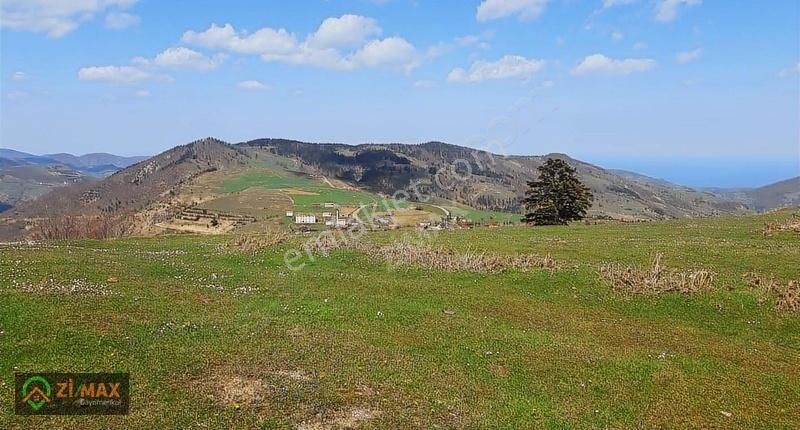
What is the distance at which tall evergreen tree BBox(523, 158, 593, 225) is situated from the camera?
2436 inches

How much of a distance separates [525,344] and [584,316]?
196 inches

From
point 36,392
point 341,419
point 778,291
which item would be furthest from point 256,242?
point 778,291

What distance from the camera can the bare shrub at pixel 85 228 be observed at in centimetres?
15360

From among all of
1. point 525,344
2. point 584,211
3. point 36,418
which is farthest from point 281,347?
point 584,211

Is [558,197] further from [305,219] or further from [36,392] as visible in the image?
[305,219]

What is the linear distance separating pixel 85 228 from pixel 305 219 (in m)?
68.2

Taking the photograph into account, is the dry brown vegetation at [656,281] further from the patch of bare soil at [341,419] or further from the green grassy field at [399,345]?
the patch of bare soil at [341,419]

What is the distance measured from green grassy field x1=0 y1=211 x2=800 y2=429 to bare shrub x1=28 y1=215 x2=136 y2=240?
140 metres

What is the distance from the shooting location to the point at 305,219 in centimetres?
16050

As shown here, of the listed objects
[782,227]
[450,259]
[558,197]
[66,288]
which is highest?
[558,197]

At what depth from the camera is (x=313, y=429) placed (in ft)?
38.7

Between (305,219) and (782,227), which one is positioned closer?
(782,227)

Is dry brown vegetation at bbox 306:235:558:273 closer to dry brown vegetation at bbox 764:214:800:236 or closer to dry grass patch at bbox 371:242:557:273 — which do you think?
dry grass patch at bbox 371:242:557:273

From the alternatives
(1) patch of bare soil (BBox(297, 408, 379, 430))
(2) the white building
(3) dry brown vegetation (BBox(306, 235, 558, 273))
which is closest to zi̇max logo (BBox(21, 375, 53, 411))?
(1) patch of bare soil (BBox(297, 408, 379, 430))
